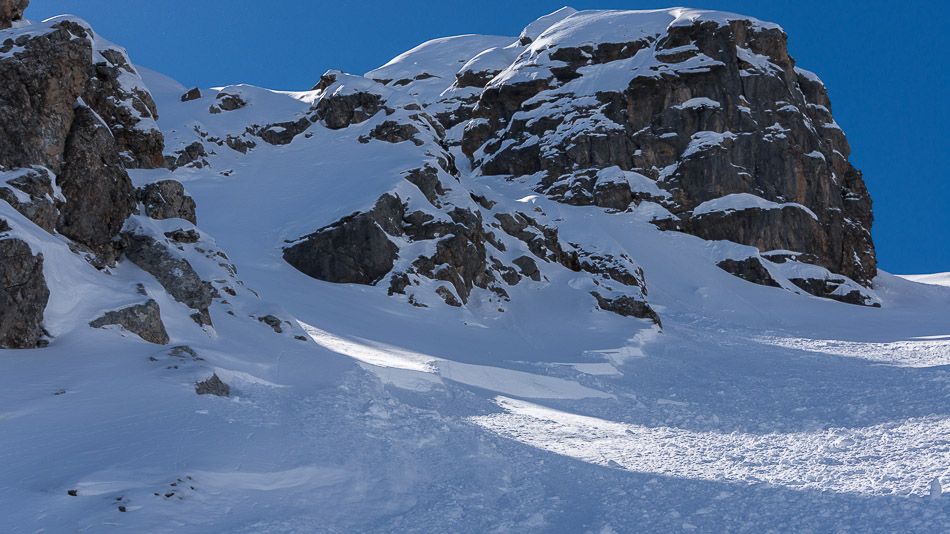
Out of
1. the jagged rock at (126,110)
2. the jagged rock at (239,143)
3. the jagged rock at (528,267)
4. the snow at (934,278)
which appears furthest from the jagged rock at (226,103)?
the snow at (934,278)

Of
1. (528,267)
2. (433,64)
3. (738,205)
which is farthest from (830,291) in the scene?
(433,64)

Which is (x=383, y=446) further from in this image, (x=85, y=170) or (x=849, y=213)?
(x=849, y=213)

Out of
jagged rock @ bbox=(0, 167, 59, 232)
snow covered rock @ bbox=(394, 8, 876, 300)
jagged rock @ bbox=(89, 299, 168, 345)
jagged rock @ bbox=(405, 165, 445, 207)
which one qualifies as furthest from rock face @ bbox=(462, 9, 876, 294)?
jagged rock @ bbox=(89, 299, 168, 345)

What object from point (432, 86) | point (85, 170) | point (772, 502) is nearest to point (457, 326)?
point (85, 170)

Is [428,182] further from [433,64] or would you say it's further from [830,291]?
[433,64]

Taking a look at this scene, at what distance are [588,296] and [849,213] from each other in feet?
147

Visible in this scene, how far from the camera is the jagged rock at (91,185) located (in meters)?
13.8

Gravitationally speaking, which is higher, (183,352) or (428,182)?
(428,182)

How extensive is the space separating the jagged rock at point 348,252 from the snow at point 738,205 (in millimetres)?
37862

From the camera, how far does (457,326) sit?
25.7 metres

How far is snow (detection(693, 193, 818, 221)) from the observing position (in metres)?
57.8

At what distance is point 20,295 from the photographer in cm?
1062

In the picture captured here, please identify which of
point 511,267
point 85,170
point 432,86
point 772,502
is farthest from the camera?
point 432,86

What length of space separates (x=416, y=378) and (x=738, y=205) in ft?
166
